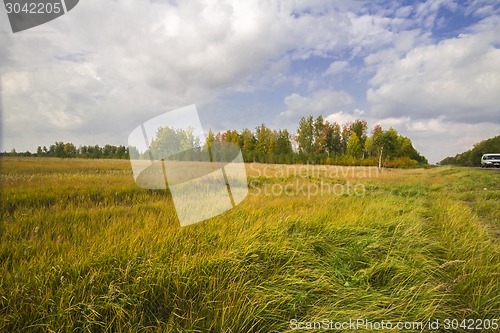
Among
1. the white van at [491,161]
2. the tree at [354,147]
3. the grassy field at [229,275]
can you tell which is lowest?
the grassy field at [229,275]

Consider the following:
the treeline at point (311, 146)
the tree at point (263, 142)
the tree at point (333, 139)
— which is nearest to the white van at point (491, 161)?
the treeline at point (311, 146)

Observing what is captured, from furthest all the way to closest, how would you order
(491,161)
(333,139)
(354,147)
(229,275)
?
(333,139) → (354,147) → (491,161) → (229,275)

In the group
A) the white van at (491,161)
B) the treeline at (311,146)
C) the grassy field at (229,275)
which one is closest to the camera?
the grassy field at (229,275)

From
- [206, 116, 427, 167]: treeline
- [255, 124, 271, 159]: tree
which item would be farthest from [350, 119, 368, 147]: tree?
[255, 124, 271, 159]: tree

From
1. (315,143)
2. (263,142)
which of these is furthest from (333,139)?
(263,142)

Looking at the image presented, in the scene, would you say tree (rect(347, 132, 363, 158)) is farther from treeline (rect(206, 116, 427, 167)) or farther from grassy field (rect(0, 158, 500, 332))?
grassy field (rect(0, 158, 500, 332))

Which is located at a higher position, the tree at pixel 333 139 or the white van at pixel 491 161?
the tree at pixel 333 139

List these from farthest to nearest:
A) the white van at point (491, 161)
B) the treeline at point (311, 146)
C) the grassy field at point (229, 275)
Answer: the treeline at point (311, 146)
the white van at point (491, 161)
the grassy field at point (229, 275)

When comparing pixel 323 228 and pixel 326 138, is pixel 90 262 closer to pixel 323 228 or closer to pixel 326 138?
pixel 323 228

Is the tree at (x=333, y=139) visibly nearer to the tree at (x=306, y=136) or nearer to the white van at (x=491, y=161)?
the tree at (x=306, y=136)

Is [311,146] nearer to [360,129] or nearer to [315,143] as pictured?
[315,143]

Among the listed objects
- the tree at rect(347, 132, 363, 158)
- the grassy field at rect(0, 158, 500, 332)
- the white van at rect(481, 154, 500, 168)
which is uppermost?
the tree at rect(347, 132, 363, 158)

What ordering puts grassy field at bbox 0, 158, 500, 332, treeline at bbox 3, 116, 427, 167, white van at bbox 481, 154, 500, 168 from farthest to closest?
1. treeline at bbox 3, 116, 427, 167
2. white van at bbox 481, 154, 500, 168
3. grassy field at bbox 0, 158, 500, 332

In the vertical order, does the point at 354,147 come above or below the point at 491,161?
above
